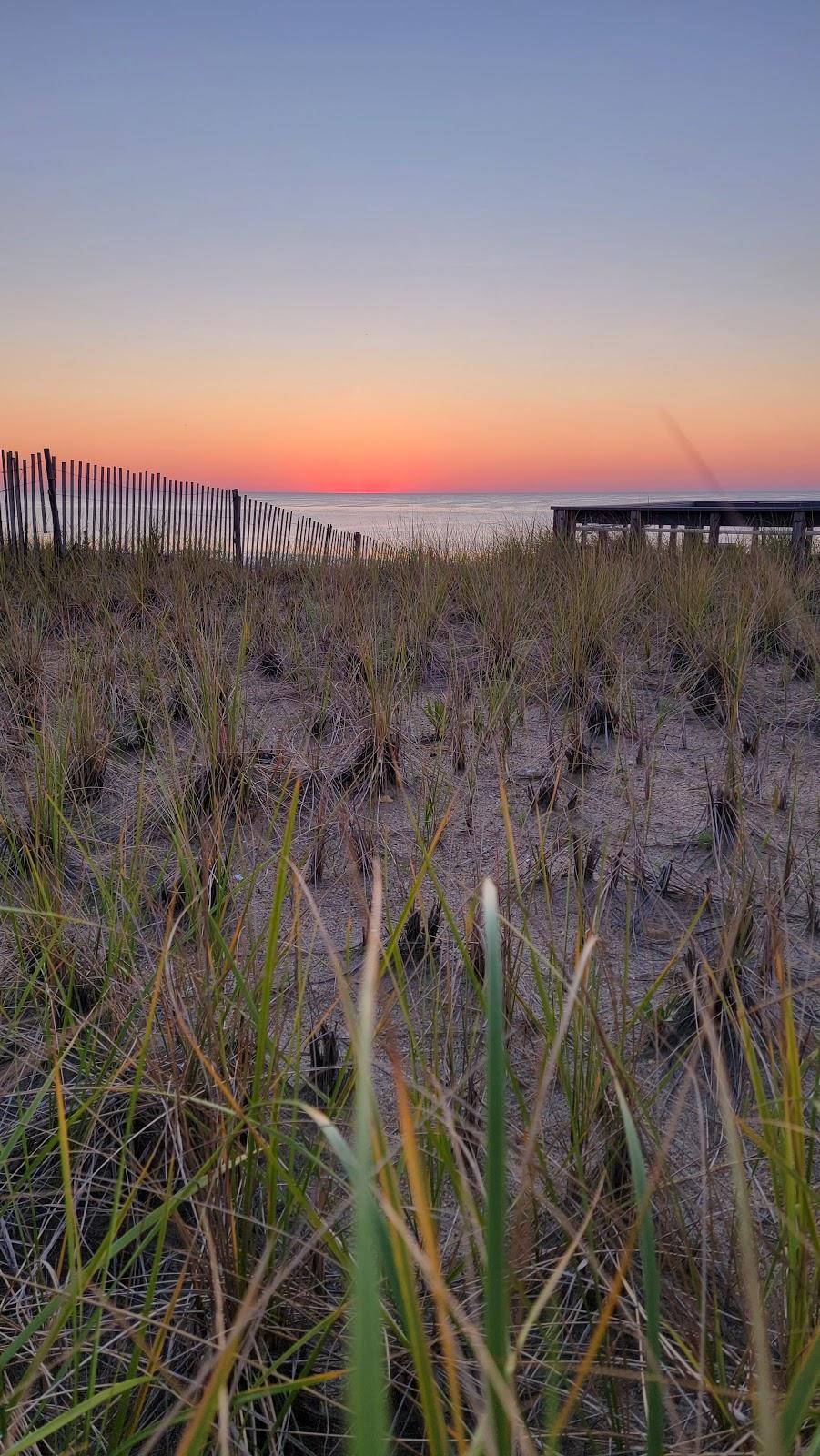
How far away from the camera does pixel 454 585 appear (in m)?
5.79

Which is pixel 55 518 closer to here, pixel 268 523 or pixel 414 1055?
pixel 268 523

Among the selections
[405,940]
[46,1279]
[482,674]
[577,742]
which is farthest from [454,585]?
[46,1279]

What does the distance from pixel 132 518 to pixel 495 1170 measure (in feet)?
34.0

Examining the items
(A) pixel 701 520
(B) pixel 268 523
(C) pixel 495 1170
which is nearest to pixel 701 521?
(A) pixel 701 520

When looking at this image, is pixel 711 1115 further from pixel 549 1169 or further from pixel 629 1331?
pixel 629 1331

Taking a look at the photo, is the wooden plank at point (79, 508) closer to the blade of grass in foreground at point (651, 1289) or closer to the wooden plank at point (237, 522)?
the wooden plank at point (237, 522)

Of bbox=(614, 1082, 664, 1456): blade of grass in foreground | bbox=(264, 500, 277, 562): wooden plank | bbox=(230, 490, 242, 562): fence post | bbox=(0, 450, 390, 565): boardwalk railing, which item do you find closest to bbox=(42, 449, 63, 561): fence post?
bbox=(0, 450, 390, 565): boardwalk railing

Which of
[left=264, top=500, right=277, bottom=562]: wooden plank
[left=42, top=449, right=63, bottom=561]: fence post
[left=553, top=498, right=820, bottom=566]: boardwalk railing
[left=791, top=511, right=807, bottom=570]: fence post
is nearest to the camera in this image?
[left=791, top=511, right=807, bottom=570]: fence post

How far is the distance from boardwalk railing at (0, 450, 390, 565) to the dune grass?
4457mm

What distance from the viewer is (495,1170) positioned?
0.41 m

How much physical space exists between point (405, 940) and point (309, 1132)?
64cm

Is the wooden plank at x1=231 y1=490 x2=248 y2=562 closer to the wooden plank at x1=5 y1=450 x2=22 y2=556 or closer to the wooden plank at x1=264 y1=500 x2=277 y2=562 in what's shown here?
the wooden plank at x1=264 y1=500 x2=277 y2=562

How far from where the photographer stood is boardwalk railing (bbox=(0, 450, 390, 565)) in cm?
820

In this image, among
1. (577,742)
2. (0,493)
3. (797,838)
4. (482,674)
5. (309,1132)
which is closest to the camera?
(309,1132)
